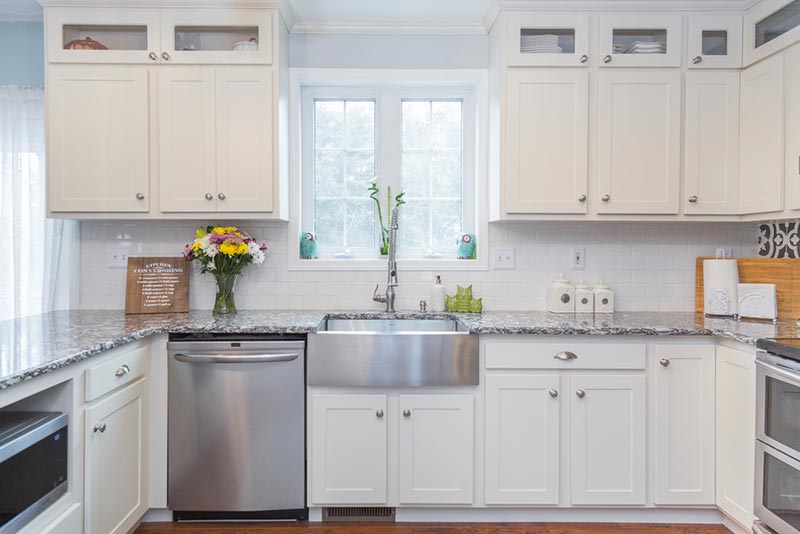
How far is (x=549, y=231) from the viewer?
276cm

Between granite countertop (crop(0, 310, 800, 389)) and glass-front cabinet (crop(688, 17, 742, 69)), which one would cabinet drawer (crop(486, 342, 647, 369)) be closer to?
granite countertop (crop(0, 310, 800, 389))

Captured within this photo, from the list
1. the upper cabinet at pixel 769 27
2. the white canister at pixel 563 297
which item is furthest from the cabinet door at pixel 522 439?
the upper cabinet at pixel 769 27

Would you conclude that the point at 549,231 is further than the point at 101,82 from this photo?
Yes

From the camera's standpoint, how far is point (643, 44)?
2.43 metres

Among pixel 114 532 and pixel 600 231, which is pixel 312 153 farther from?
pixel 114 532

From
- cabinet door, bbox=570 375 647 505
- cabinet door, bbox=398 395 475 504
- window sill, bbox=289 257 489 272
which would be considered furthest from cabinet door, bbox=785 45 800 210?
cabinet door, bbox=398 395 475 504

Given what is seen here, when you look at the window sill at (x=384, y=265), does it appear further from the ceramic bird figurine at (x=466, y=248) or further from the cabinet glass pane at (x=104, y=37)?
the cabinet glass pane at (x=104, y=37)

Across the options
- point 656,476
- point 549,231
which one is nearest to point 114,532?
point 656,476

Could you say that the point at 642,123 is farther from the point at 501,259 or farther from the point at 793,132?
the point at 501,259

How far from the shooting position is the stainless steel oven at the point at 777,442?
1.63 meters

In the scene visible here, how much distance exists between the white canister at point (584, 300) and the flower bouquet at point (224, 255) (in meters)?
1.71

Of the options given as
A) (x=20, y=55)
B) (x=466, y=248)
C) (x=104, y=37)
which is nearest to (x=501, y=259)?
(x=466, y=248)

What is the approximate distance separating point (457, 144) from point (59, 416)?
7.64ft

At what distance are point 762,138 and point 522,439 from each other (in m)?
1.84
